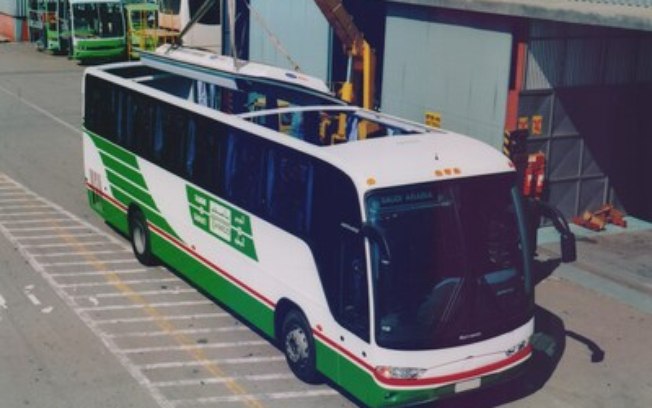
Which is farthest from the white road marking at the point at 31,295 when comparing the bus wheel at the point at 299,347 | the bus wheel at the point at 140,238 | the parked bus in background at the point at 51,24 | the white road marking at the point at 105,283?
the parked bus in background at the point at 51,24

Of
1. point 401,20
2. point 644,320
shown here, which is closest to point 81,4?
point 401,20

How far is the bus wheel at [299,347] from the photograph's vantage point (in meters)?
10.7

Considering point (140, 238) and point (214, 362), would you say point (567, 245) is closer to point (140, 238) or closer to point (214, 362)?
point (214, 362)

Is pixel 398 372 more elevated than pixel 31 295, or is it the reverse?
pixel 398 372

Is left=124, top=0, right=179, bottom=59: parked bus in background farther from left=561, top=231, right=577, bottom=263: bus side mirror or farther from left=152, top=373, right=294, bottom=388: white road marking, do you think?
left=561, top=231, right=577, bottom=263: bus side mirror

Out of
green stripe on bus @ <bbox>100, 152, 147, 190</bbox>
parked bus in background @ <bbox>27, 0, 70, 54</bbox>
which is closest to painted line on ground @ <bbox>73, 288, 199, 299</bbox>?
green stripe on bus @ <bbox>100, 152, 147, 190</bbox>

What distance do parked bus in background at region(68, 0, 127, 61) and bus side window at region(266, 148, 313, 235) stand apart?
91.7 ft

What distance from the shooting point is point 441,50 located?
59.7 ft

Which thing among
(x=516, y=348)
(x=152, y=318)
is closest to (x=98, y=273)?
(x=152, y=318)

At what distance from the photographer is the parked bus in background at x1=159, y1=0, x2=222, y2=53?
3550cm

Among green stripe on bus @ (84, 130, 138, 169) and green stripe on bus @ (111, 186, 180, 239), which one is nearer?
green stripe on bus @ (111, 186, 180, 239)

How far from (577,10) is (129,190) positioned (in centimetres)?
767

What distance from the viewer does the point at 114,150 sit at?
1561cm

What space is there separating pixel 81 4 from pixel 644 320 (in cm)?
2971
